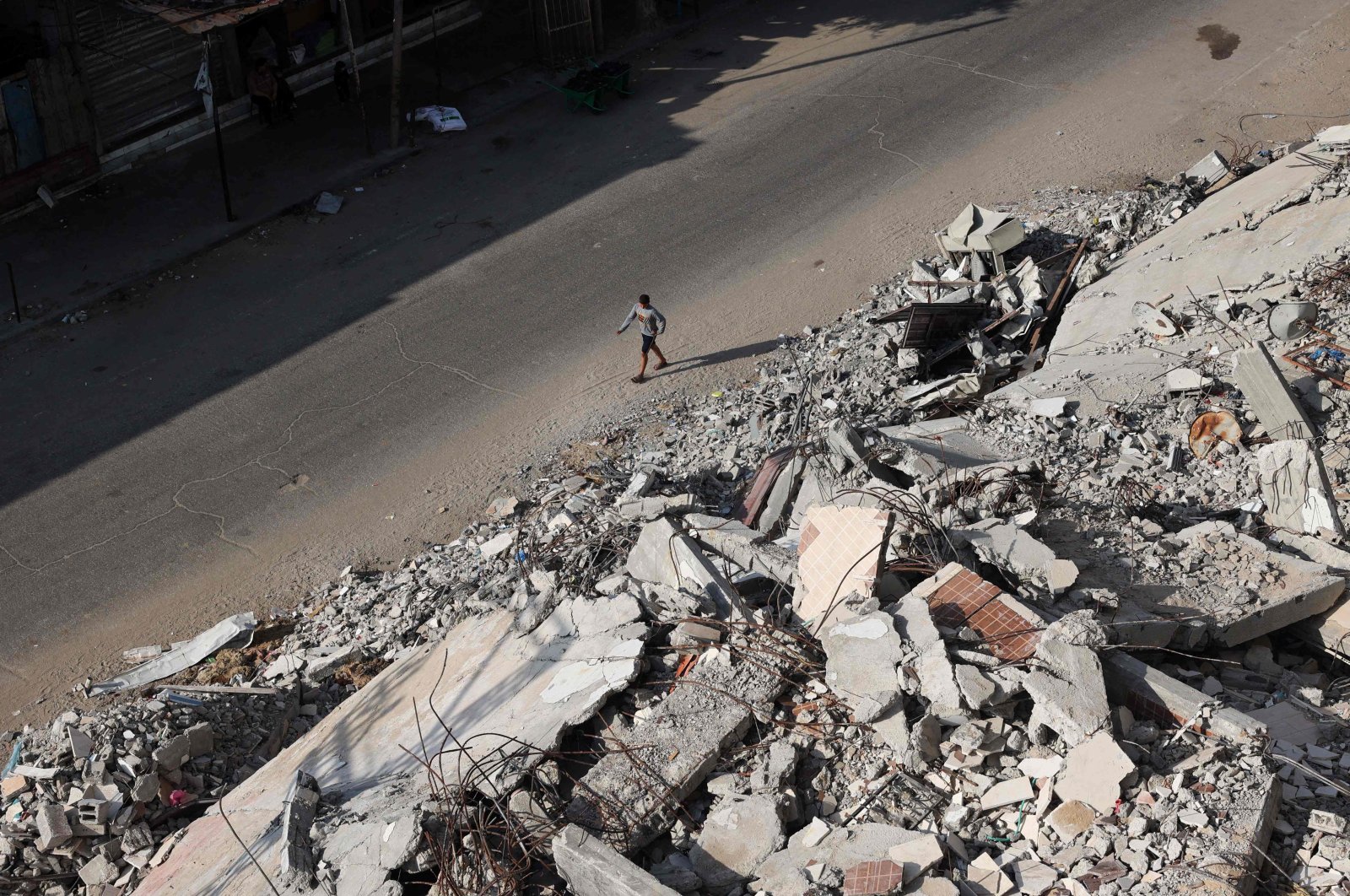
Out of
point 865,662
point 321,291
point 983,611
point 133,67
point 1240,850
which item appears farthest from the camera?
point 133,67

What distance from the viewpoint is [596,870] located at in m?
6.31

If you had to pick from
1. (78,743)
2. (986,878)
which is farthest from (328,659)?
(986,878)

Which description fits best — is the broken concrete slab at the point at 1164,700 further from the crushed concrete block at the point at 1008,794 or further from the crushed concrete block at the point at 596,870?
the crushed concrete block at the point at 596,870

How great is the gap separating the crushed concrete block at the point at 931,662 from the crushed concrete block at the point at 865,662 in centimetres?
11

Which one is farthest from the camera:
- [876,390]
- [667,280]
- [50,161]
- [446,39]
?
[446,39]

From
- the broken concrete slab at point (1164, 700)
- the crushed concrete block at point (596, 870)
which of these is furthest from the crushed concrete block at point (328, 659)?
the broken concrete slab at point (1164, 700)

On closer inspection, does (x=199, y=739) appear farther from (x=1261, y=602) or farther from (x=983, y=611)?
(x=1261, y=602)

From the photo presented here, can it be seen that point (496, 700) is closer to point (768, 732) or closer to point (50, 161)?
point (768, 732)

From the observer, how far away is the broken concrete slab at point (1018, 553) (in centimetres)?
782

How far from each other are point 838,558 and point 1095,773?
87.7 inches

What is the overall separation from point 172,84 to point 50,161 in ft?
7.48

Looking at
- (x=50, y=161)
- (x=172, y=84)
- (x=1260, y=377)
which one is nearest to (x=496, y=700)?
(x=1260, y=377)

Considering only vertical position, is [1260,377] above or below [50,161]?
below

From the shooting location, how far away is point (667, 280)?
14828 millimetres
